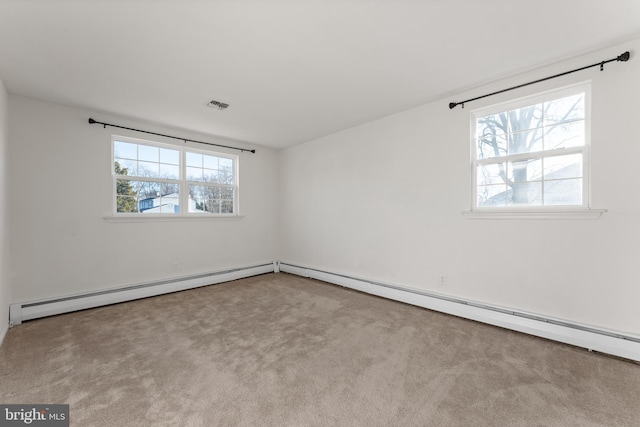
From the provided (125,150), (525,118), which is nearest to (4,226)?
(125,150)

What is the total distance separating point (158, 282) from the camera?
4027mm

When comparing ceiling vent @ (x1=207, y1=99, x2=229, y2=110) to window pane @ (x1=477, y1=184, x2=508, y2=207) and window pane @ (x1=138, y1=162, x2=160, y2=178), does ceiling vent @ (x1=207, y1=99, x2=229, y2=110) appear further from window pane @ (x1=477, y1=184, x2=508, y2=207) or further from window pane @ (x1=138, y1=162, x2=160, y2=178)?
window pane @ (x1=477, y1=184, x2=508, y2=207)

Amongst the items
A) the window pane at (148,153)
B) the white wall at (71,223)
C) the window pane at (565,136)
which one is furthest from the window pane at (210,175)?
the window pane at (565,136)

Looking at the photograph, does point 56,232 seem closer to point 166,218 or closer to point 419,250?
point 166,218

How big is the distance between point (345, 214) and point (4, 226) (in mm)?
4101

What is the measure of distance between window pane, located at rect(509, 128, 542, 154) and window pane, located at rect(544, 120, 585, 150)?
63 millimetres

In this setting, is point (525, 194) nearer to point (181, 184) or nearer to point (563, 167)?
point (563, 167)

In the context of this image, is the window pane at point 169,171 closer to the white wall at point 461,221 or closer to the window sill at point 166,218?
the window sill at point 166,218

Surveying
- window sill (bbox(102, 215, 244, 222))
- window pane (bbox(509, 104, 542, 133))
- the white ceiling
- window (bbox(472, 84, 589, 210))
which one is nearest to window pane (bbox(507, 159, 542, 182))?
window (bbox(472, 84, 589, 210))

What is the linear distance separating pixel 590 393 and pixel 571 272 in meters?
1.09

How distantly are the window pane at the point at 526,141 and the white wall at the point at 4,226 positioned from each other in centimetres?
526

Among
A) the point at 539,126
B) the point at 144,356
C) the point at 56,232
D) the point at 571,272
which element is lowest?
the point at 144,356

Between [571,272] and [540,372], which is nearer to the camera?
[540,372]

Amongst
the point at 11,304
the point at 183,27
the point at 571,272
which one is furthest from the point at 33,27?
the point at 571,272
